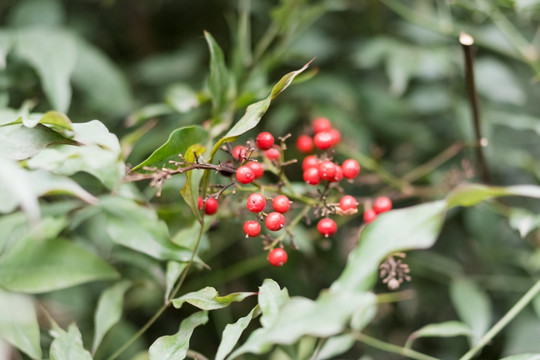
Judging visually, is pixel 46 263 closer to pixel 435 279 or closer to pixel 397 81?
pixel 397 81

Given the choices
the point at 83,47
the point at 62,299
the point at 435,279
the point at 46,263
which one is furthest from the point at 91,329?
the point at 435,279

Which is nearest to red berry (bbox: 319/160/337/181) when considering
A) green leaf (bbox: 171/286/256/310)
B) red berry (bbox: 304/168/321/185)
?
red berry (bbox: 304/168/321/185)

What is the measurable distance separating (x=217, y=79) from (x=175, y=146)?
0.24 meters

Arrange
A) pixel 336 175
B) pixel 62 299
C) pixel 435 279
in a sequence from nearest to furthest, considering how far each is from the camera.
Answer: pixel 336 175 < pixel 62 299 < pixel 435 279

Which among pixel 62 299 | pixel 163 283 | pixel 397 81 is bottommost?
pixel 62 299

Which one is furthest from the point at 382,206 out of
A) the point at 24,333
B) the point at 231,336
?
the point at 24,333

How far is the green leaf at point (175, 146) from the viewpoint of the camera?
0.76 metres

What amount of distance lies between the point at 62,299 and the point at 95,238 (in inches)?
5.9

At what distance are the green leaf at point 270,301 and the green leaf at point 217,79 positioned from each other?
40cm

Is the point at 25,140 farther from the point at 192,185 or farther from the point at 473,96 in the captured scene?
the point at 473,96

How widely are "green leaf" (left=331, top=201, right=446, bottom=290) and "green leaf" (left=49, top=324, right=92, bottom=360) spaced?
406 mm

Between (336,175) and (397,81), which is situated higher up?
(336,175)

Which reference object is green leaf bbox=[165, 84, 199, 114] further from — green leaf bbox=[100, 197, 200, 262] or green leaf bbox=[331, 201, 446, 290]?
green leaf bbox=[331, 201, 446, 290]

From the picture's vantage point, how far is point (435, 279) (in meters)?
1.49
